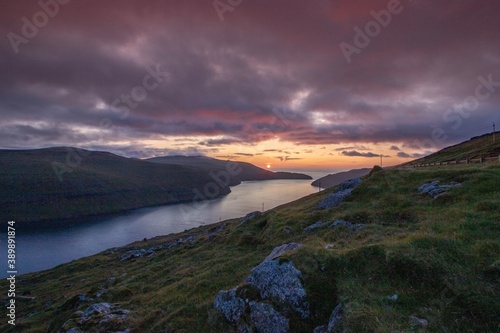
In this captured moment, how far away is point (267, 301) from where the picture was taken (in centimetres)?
1374

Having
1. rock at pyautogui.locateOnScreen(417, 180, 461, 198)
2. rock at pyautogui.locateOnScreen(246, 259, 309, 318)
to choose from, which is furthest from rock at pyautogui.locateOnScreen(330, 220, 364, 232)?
rock at pyautogui.locateOnScreen(246, 259, 309, 318)

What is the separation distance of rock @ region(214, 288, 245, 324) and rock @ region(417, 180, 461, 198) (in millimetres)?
23681

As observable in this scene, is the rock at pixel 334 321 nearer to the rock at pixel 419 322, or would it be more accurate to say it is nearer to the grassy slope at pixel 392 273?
the grassy slope at pixel 392 273

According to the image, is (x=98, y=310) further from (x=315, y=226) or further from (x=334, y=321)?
(x=315, y=226)

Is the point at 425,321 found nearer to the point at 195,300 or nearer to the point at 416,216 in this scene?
the point at 195,300

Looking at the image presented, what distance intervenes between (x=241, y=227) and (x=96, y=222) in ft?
534

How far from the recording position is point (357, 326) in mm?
10633

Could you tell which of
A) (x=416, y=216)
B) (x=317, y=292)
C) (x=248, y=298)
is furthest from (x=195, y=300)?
(x=416, y=216)

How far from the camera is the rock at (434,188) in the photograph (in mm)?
27686

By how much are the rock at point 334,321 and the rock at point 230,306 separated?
4.12 metres

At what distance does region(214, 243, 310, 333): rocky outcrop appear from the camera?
1292 cm

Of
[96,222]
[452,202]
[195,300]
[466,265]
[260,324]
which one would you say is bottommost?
[96,222]

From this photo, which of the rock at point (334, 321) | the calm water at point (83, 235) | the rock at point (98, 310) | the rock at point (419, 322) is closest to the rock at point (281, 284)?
the rock at point (334, 321)

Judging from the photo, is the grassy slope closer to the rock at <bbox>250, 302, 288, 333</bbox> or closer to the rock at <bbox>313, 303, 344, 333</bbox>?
the rock at <bbox>313, 303, 344, 333</bbox>
